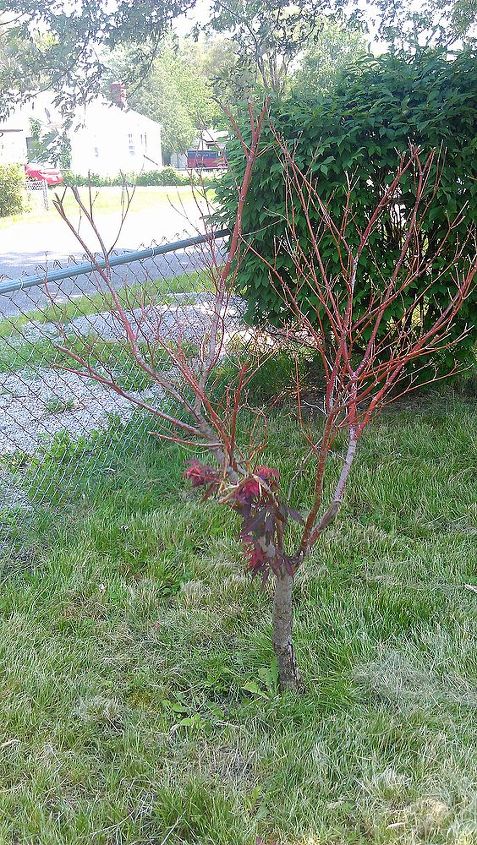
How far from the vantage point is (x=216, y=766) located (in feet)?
6.50

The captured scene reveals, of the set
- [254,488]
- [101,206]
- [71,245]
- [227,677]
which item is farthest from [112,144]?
[254,488]

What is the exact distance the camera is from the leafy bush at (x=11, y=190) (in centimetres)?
2038

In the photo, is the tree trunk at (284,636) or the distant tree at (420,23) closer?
the tree trunk at (284,636)

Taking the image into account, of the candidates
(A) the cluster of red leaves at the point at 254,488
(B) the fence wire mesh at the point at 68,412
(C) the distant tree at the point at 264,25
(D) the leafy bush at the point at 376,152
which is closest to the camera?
(A) the cluster of red leaves at the point at 254,488

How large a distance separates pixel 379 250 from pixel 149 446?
1.84 meters

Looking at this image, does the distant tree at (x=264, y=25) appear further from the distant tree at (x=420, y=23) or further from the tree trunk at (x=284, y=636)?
the tree trunk at (x=284, y=636)

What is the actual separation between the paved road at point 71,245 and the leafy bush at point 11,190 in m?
1.88

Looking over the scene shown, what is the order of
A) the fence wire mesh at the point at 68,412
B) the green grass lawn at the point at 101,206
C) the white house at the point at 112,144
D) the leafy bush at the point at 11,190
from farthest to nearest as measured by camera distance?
1. the white house at the point at 112,144
2. the leafy bush at the point at 11,190
3. the green grass lawn at the point at 101,206
4. the fence wire mesh at the point at 68,412

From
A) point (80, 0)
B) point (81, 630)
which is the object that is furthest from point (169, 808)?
point (80, 0)

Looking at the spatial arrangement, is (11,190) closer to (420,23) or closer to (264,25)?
(264,25)

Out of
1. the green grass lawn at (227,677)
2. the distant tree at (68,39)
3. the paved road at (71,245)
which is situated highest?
the distant tree at (68,39)

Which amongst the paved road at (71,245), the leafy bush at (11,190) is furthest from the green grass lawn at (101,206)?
→ the paved road at (71,245)

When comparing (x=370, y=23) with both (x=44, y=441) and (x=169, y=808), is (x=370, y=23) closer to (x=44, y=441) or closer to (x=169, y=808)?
(x=44, y=441)

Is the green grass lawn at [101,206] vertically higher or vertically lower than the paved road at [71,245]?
higher
